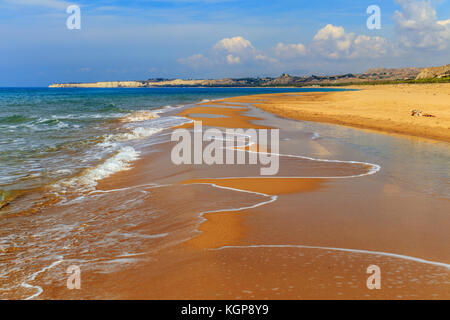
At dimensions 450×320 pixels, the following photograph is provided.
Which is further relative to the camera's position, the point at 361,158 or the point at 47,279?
the point at 361,158

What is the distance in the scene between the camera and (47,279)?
4.10m

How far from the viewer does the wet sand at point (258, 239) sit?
3.69 meters

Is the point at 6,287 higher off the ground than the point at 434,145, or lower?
lower

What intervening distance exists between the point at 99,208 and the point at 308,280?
4.69 m

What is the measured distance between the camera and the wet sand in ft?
12.1

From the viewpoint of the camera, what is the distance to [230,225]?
5.48 metres

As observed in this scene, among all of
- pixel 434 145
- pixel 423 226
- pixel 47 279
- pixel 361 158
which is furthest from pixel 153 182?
pixel 434 145

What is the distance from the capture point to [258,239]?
4.93 m

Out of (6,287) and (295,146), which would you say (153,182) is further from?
(295,146)

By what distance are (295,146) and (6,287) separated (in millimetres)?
10888
